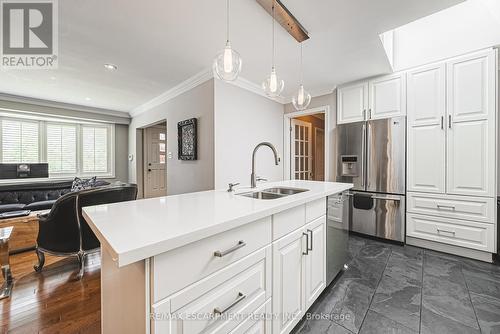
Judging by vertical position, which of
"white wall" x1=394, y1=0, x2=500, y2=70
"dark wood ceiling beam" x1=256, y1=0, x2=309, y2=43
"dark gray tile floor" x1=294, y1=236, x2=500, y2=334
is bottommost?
"dark gray tile floor" x1=294, y1=236, x2=500, y2=334

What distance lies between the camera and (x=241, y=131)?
3182mm

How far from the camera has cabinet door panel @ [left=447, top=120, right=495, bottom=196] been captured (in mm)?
2178

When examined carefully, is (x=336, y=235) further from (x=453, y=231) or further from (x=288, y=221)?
(x=453, y=231)

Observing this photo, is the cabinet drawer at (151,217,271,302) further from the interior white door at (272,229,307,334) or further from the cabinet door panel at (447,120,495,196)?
the cabinet door panel at (447,120,495,196)

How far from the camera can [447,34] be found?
2.42m

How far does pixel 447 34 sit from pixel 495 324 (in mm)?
2973

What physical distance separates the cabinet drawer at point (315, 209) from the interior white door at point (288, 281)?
0.14 meters

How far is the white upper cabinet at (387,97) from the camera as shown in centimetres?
271

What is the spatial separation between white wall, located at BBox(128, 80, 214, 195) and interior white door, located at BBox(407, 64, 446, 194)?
268cm

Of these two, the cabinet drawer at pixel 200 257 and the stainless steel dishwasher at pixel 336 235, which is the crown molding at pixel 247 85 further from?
the cabinet drawer at pixel 200 257

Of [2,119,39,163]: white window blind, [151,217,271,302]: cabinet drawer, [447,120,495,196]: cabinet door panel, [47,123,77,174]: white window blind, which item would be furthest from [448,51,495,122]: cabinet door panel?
[2,119,39,163]: white window blind

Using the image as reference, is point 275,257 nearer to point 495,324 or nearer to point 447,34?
point 495,324
